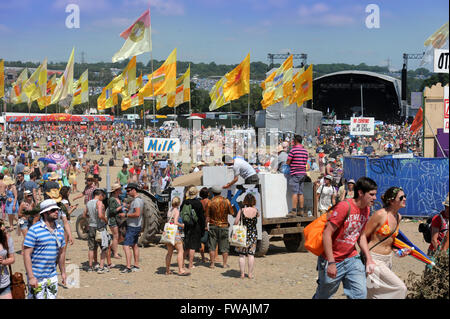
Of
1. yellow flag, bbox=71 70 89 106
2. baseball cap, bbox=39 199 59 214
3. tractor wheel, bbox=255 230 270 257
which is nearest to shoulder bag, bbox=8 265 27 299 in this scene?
baseball cap, bbox=39 199 59 214

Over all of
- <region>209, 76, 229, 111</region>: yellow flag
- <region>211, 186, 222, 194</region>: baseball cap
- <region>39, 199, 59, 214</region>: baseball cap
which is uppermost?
<region>209, 76, 229, 111</region>: yellow flag

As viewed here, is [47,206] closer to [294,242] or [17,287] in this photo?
[17,287]

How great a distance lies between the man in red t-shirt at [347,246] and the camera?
5.29m

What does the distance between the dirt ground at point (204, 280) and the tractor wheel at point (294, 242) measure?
0.16m

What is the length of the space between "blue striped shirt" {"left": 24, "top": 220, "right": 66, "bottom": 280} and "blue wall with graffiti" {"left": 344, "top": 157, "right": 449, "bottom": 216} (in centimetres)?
1171

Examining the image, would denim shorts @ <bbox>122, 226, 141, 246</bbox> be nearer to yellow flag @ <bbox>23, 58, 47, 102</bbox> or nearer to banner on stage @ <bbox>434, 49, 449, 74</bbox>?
banner on stage @ <bbox>434, 49, 449, 74</bbox>

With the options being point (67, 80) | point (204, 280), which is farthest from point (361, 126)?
point (204, 280)

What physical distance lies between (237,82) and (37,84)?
16245 millimetres

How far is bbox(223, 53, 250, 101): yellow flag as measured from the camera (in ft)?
85.9

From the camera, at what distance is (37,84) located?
123 feet

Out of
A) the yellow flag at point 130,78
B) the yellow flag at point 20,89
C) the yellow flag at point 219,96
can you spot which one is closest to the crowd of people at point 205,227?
the yellow flag at point 219,96
